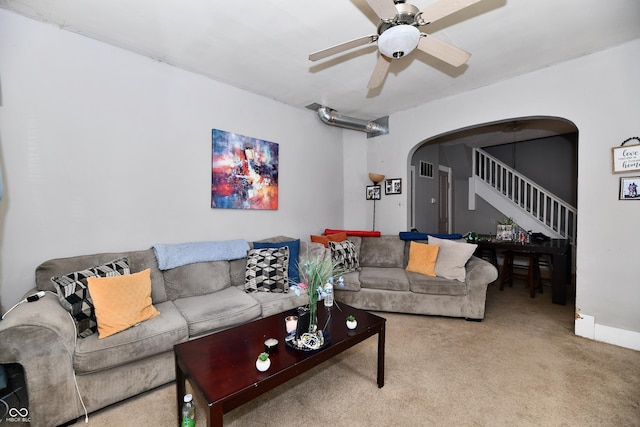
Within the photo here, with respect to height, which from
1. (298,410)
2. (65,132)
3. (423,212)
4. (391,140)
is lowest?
(298,410)

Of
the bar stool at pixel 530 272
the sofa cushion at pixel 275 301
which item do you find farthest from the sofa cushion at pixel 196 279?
the bar stool at pixel 530 272

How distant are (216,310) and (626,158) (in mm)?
3893

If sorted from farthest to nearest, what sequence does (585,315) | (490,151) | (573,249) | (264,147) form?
(490,151) < (573,249) < (264,147) < (585,315)

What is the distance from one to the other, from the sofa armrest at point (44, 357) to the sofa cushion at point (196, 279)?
0.90m

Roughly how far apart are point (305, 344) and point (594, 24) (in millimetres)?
3393

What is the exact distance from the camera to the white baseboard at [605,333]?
2410 millimetres

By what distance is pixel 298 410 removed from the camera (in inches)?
66.2

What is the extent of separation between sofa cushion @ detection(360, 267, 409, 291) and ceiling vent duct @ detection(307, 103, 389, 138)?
2223 millimetres

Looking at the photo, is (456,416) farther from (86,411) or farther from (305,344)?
(86,411)

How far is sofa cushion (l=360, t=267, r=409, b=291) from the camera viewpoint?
3.17 metres

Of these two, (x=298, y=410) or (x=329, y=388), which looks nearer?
(x=298, y=410)

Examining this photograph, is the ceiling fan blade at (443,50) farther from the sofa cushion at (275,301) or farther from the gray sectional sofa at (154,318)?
the sofa cushion at (275,301)

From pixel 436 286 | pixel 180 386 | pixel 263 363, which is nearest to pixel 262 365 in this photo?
pixel 263 363

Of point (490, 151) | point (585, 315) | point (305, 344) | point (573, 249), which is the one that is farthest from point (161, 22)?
point (490, 151)
